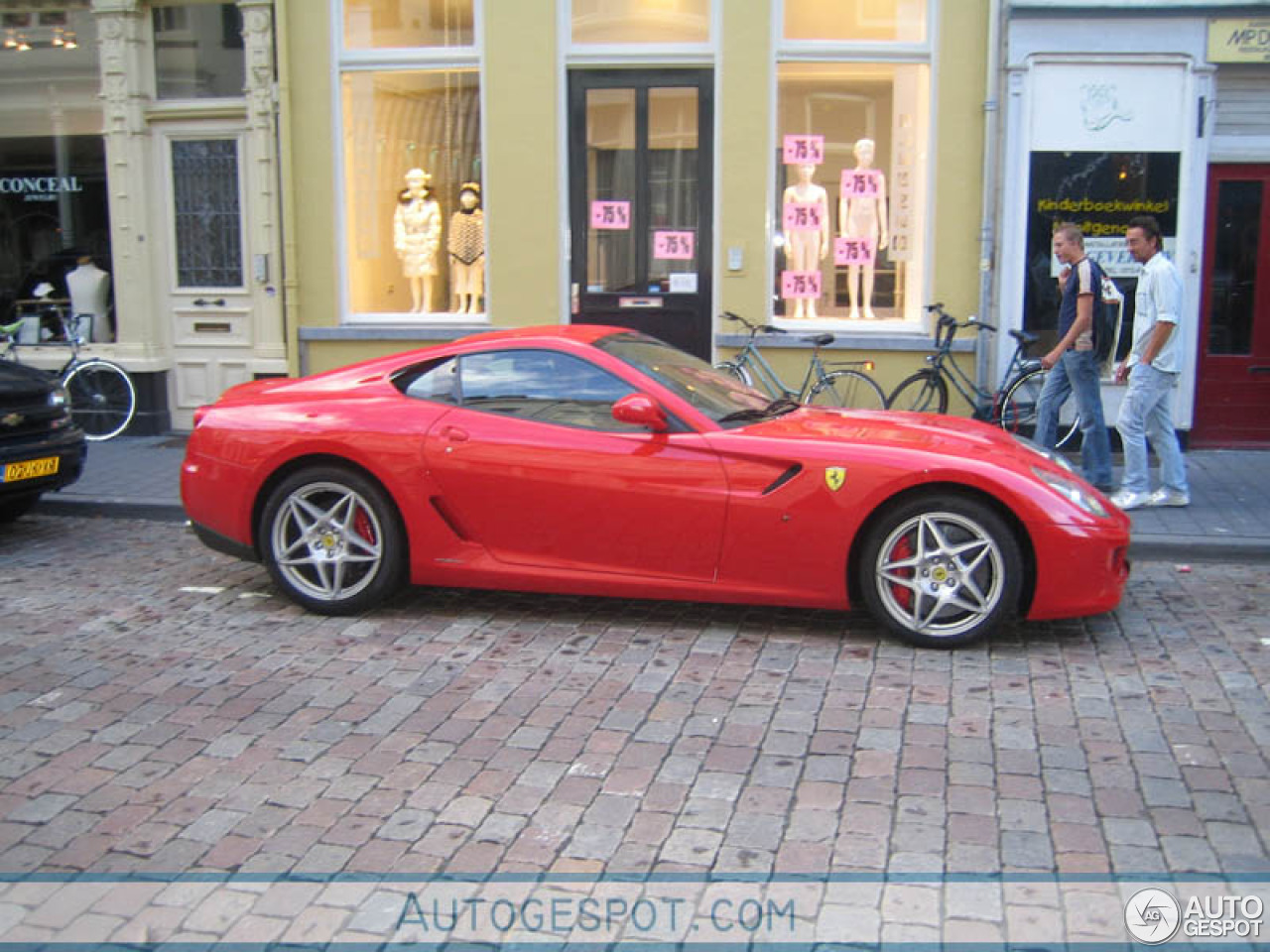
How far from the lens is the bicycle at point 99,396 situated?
11742 millimetres

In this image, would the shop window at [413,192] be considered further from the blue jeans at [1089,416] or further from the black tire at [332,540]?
the black tire at [332,540]

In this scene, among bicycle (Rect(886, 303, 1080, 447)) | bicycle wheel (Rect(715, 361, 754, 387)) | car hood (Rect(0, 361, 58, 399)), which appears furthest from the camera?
bicycle wheel (Rect(715, 361, 754, 387))

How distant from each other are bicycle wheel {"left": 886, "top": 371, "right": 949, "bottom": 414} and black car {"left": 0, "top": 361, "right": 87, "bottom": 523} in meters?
6.45

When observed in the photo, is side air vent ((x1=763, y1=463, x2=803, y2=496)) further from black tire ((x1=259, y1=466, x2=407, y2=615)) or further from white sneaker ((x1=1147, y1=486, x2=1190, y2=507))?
white sneaker ((x1=1147, y1=486, x2=1190, y2=507))

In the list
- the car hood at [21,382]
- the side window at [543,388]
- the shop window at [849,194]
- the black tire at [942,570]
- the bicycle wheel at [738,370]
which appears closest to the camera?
the black tire at [942,570]

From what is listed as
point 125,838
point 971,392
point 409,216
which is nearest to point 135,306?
point 409,216

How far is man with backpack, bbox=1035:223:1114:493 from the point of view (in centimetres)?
862

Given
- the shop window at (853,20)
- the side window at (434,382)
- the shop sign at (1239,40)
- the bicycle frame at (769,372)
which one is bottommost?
the bicycle frame at (769,372)

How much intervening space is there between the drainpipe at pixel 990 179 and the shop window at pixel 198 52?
22.4 ft

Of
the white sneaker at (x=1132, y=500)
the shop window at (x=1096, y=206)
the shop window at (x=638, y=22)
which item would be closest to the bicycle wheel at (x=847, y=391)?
the shop window at (x=1096, y=206)

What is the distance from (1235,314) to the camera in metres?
10.6

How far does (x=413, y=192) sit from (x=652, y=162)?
92.4 inches

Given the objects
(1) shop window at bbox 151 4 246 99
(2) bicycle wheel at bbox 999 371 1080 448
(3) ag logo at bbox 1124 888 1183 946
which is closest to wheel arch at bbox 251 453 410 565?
(3) ag logo at bbox 1124 888 1183 946

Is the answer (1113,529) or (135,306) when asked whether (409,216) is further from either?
(1113,529)
